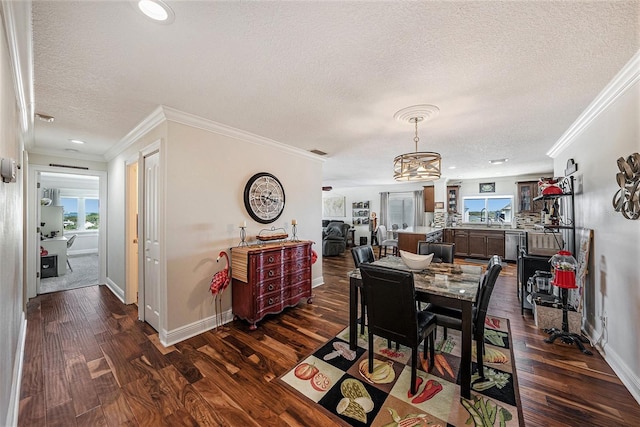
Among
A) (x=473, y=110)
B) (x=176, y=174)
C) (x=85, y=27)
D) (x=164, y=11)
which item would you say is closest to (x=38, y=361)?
(x=176, y=174)

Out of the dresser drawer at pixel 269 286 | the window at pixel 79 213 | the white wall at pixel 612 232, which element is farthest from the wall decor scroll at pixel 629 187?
the window at pixel 79 213

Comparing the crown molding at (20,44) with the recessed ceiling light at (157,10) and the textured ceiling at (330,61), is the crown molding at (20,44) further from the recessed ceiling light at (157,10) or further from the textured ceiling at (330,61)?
the recessed ceiling light at (157,10)

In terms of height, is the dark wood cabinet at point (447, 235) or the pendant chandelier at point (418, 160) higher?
the pendant chandelier at point (418, 160)

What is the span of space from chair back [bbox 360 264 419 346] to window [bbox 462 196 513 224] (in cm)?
706

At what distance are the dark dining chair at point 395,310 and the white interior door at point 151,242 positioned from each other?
240cm

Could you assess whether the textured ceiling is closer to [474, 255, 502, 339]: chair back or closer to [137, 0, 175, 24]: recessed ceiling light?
[137, 0, 175, 24]: recessed ceiling light

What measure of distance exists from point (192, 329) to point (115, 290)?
2.44 m

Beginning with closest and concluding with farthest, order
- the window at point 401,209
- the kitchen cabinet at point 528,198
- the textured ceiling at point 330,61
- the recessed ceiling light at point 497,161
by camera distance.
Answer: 1. the textured ceiling at point 330,61
2. the recessed ceiling light at point 497,161
3. the kitchen cabinet at point 528,198
4. the window at point 401,209

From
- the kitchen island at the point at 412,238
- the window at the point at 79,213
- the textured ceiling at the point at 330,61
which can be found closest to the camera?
the textured ceiling at the point at 330,61

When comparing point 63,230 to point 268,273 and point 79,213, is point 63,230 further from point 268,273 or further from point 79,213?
point 268,273

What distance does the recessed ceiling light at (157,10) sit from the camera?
4.05 feet

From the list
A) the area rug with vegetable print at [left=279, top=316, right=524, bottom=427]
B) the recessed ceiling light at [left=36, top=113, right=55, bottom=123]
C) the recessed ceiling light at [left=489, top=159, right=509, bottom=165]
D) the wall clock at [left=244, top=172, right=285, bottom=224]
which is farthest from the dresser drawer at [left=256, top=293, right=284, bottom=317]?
the recessed ceiling light at [left=489, top=159, right=509, bottom=165]

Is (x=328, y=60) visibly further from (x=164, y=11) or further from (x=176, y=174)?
(x=176, y=174)

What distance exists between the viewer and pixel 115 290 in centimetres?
411
